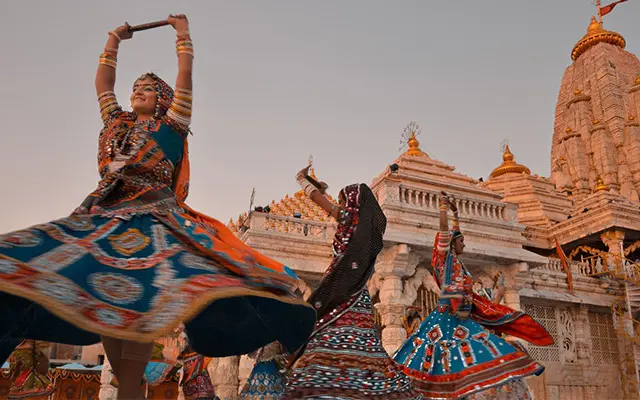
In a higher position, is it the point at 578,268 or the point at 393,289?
the point at 578,268

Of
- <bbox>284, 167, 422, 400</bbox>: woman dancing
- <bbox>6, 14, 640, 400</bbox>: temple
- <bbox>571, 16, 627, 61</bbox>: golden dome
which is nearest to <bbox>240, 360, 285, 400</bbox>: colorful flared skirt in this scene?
<bbox>284, 167, 422, 400</bbox>: woman dancing

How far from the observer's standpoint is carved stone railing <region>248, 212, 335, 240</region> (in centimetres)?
1104

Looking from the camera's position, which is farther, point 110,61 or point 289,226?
point 289,226

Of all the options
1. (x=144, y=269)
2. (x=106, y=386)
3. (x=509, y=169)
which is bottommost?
(x=106, y=386)

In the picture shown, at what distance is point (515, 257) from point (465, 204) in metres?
1.53

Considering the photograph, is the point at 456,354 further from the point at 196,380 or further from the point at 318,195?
the point at 196,380

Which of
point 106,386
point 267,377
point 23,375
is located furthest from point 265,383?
point 106,386

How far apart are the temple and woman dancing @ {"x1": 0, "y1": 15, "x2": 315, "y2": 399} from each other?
762 centimetres

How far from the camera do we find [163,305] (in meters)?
2.06

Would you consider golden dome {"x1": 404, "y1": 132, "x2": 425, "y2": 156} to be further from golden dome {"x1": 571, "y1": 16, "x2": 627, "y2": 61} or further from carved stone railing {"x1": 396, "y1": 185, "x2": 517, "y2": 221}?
golden dome {"x1": 571, "y1": 16, "x2": 627, "y2": 61}

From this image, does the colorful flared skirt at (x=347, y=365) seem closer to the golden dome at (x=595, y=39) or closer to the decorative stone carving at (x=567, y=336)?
the decorative stone carving at (x=567, y=336)

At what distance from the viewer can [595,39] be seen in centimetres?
3678

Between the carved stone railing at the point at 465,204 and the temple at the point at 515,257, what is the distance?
24 millimetres

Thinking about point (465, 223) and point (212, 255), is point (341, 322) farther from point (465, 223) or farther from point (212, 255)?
point (465, 223)
